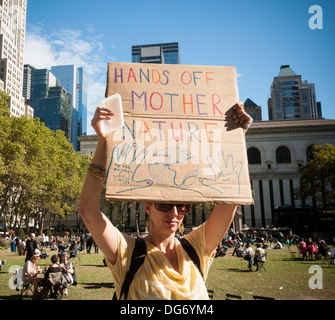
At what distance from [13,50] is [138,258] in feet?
475

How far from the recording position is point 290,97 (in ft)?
437

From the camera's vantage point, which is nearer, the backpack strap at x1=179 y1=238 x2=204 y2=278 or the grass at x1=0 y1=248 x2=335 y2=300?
the backpack strap at x1=179 y1=238 x2=204 y2=278

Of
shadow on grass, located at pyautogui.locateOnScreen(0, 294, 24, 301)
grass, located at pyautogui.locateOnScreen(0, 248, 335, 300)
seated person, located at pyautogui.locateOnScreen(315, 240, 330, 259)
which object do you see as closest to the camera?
shadow on grass, located at pyautogui.locateOnScreen(0, 294, 24, 301)

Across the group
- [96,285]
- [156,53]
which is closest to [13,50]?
[156,53]

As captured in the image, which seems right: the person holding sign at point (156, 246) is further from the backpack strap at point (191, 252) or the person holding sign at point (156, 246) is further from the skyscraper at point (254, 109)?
the skyscraper at point (254, 109)

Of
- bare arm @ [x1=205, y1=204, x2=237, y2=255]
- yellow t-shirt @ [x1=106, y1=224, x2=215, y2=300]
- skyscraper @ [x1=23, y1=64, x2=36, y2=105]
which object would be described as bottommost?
yellow t-shirt @ [x1=106, y1=224, x2=215, y2=300]

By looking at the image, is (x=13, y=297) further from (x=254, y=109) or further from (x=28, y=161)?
(x=254, y=109)

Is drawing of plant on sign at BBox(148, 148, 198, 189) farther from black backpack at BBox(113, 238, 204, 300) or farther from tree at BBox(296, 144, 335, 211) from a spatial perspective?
tree at BBox(296, 144, 335, 211)

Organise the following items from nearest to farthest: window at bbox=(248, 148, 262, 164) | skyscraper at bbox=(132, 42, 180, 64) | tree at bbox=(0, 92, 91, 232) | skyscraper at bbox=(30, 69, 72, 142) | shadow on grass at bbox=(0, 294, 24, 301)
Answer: shadow on grass at bbox=(0, 294, 24, 301)
tree at bbox=(0, 92, 91, 232)
window at bbox=(248, 148, 262, 164)
skyscraper at bbox=(132, 42, 180, 64)
skyscraper at bbox=(30, 69, 72, 142)

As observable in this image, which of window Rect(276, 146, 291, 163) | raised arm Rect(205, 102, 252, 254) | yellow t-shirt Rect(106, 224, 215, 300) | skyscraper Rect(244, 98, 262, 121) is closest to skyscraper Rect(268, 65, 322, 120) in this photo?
skyscraper Rect(244, 98, 262, 121)

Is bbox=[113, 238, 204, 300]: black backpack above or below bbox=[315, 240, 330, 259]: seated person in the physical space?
above

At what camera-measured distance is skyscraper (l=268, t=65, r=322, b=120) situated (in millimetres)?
132250

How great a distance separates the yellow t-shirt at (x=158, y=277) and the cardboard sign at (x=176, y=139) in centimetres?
48

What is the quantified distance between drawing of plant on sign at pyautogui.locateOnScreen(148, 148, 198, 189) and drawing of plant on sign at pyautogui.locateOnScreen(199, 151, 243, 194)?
0.36 feet
